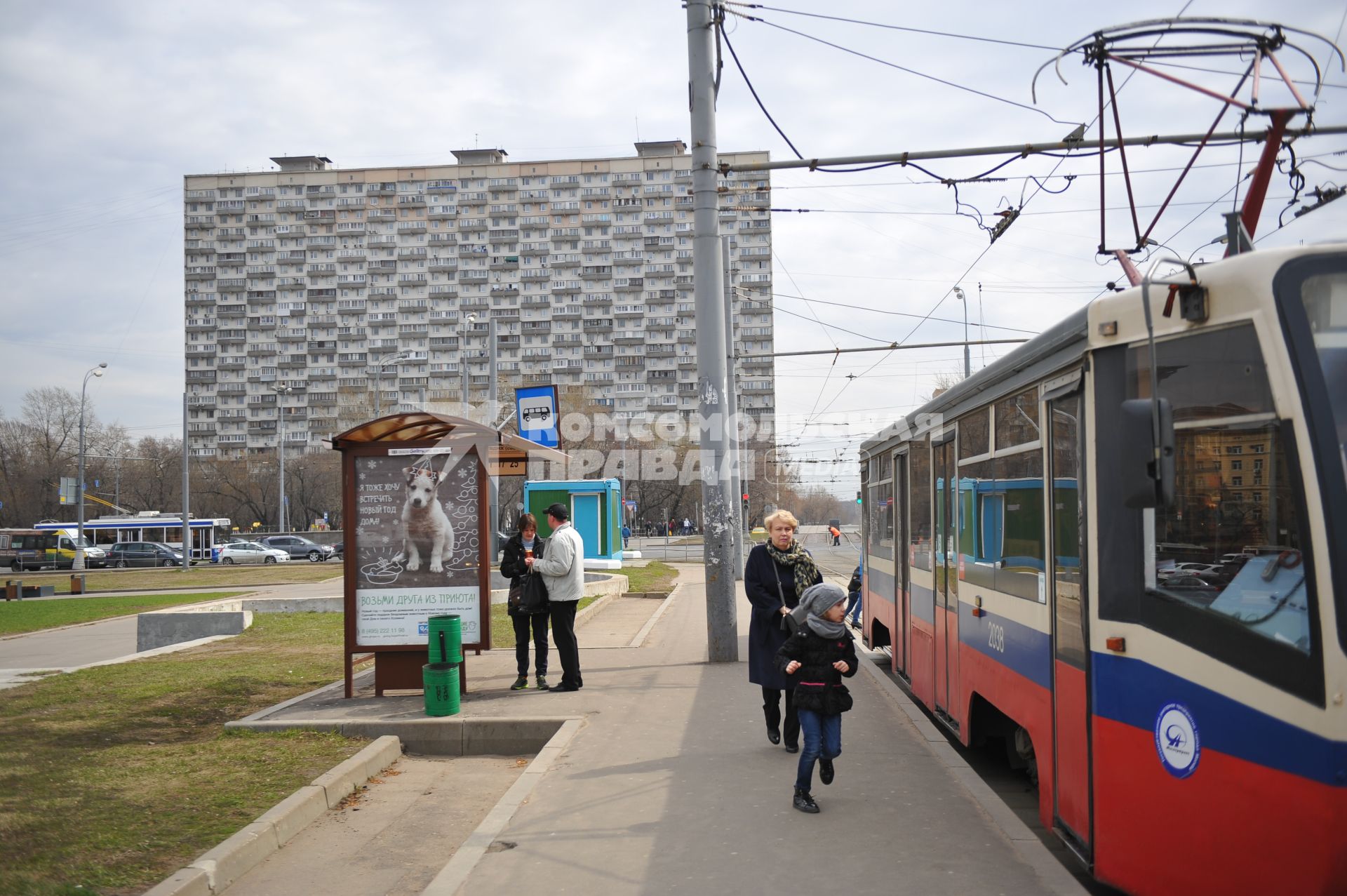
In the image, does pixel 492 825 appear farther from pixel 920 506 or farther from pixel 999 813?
pixel 920 506

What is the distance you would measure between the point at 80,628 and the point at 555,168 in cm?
8832

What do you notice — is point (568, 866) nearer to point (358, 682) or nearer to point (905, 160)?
point (358, 682)

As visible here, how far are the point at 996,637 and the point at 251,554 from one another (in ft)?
189

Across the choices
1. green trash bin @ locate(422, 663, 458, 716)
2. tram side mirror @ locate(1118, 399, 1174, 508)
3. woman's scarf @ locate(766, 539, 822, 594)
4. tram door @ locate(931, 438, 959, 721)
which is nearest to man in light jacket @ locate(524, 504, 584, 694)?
green trash bin @ locate(422, 663, 458, 716)

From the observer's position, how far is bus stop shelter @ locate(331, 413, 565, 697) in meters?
11.1

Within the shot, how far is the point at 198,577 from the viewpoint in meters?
43.8

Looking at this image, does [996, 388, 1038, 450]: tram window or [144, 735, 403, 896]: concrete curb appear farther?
[996, 388, 1038, 450]: tram window

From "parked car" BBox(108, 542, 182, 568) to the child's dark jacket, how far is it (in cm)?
5993

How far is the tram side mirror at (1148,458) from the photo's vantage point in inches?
148

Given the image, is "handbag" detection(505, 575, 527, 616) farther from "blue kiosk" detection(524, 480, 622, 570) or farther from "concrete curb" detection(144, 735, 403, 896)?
"blue kiosk" detection(524, 480, 622, 570)

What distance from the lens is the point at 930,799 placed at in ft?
21.9

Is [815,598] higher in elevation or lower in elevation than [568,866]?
higher

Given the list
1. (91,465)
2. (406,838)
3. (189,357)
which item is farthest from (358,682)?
(189,357)

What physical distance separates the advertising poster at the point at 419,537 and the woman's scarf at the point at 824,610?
5273mm
